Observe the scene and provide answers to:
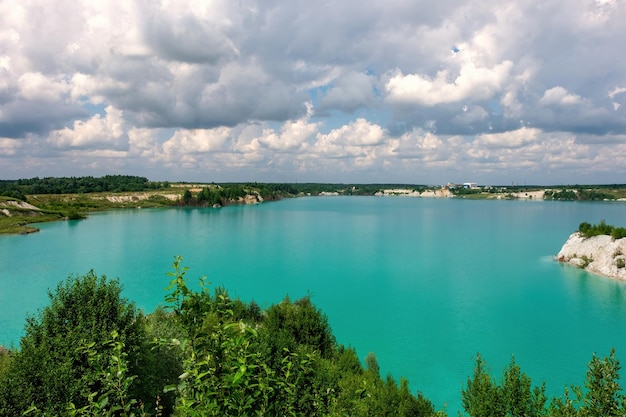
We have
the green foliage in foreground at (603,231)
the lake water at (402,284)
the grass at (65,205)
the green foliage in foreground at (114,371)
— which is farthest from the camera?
the grass at (65,205)

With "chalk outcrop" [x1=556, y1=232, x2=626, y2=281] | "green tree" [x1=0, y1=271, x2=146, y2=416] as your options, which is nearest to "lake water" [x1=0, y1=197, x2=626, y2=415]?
"chalk outcrop" [x1=556, y1=232, x2=626, y2=281]

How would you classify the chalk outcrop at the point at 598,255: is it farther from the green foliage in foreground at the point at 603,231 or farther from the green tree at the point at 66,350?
the green tree at the point at 66,350

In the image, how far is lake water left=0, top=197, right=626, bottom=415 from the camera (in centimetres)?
3117

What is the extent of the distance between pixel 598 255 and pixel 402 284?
32.5m

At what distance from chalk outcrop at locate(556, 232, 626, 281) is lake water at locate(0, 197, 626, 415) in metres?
2.37

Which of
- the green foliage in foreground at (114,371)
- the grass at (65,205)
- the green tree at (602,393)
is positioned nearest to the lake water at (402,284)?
the green foliage in foreground at (114,371)

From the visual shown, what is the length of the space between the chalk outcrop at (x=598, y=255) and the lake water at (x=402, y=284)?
2369 mm

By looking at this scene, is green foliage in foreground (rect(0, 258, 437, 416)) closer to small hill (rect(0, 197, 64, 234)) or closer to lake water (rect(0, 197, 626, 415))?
lake water (rect(0, 197, 626, 415))

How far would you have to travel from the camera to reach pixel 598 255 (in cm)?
5897

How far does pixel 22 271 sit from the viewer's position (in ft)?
189

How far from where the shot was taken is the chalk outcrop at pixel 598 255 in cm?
5428

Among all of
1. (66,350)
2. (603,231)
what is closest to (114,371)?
(66,350)

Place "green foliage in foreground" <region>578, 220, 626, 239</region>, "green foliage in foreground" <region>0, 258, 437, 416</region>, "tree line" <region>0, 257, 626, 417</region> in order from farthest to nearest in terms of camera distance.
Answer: "green foliage in foreground" <region>578, 220, 626, 239</region>, "tree line" <region>0, 257, 626, 417</region>, "green foliage in foreground" <region>0, 258, 437, 416</region>

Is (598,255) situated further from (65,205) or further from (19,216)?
(65,205)
